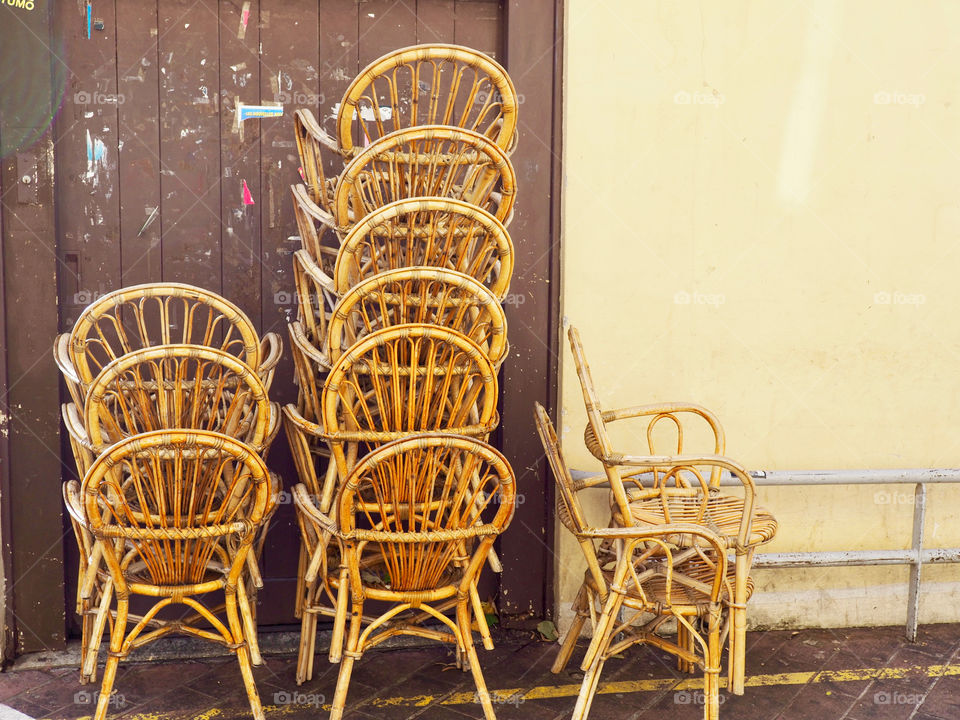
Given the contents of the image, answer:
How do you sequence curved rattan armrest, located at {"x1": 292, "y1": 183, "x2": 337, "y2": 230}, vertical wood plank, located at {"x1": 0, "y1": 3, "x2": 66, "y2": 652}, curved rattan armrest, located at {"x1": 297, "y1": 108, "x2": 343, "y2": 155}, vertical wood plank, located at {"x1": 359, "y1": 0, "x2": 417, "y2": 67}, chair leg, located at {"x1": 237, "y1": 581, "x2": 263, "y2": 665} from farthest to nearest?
1. vertical wood plank, located at {"x1": 359, "y1": 0, "x2": 417, "y2": 67}
2. vertical wood plank, located at {"x1": 0, "y1": 3, "x2": 66, "y2": 652}
3. curved rattan armrest, located at {"x1": 297, "y1": 108, "x2": 343, "y2": 155}
4. curved rattan armrest, located at {"x1": 292, "y1": 183, "x2": 337, "y2": 230}
5. chair leg, located at {"x1": 237, "y1": 581, "x2": 263, "y2": 665}

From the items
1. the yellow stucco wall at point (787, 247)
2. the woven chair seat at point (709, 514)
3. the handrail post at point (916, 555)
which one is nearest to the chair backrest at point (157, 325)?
the yellow stucco wall at point (787, 247)

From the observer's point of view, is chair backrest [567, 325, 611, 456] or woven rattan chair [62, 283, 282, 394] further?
woven rattan chair [62, 283, 282, 394]

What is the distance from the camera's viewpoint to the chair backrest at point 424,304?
2.42 m

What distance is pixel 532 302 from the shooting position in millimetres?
3389

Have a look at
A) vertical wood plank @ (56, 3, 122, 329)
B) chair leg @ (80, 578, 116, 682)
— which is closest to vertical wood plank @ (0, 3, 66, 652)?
vertical wood plank @ (56, 3, 122, 329)

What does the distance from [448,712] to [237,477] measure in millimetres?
1038

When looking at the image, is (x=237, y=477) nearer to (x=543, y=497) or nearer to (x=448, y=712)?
(x=448, y=712)

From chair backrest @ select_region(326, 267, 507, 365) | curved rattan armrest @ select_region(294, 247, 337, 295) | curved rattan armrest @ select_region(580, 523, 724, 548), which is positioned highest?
curved rattan armrest @ select_region(294, 247, 337, 295)

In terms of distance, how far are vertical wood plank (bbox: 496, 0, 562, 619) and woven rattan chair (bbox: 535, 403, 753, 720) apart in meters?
0.48

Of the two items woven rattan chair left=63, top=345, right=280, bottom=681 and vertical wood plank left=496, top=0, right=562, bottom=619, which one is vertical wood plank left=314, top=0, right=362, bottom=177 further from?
woven rattan chair left=63, top=345, right=280, bottom=681

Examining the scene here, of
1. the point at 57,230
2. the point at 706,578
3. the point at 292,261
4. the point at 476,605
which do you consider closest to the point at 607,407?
the point at 706,578

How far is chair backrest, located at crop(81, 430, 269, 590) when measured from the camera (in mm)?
2340

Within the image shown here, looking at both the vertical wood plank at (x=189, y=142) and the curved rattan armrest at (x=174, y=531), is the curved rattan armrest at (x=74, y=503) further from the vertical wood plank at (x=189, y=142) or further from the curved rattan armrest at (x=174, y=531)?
the vertical wood plank at (x=189, y=142)

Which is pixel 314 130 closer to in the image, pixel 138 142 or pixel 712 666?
pixel 138 142
